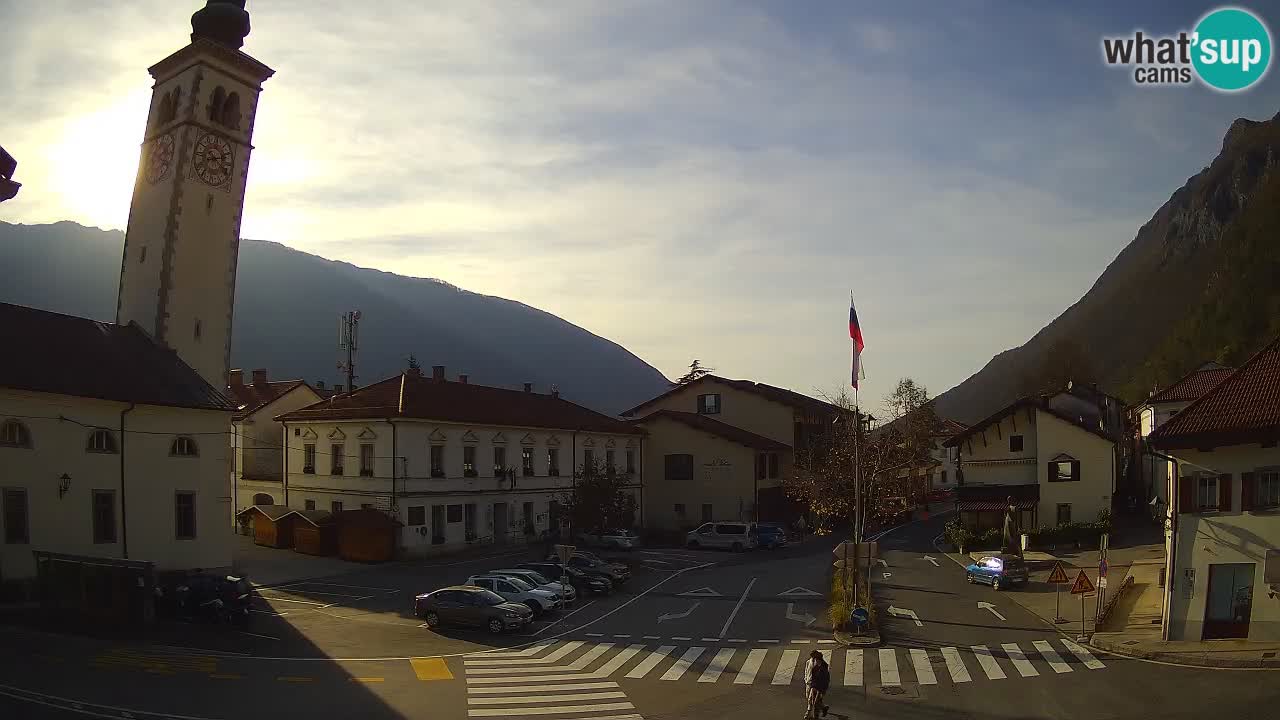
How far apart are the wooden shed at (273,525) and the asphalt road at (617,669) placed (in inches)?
629

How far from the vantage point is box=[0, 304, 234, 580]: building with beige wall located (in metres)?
30.7

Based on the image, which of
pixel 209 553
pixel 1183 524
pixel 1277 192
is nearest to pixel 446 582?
pixel 209 553

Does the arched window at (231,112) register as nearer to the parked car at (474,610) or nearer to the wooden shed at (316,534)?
the wooden shed at (316,534)

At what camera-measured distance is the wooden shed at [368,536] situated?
46.2 m

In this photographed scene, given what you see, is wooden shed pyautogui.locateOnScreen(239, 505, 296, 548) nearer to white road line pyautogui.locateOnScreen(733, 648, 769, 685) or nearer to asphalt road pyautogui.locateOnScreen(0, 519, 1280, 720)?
asphalt road pyautogui.locateOnScreen(0, 519, 1280, 720)

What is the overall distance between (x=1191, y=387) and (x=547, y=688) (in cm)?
5385

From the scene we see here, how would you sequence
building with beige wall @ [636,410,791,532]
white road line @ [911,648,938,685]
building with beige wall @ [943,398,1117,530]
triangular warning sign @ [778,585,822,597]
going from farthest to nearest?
building with beige wall @ [636,410,791,532] < building with beige wall @ [943,398,1117,530] < triangular warning sign @ [778,585,822,597] < white road line @ [911,648,938,685]

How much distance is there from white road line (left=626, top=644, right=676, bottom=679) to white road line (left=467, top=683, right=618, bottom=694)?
129 centimetres

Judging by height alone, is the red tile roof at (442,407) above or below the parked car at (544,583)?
above

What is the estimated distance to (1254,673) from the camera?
21359 millimetres

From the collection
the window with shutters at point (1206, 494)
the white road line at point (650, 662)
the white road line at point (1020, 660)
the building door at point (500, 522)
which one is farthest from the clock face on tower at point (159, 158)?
the window with shutters at point (1206, 494)

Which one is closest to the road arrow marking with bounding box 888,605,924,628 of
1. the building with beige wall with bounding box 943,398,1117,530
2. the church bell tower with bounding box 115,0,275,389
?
the building with beige wall with bounding box 943,398,1117,530

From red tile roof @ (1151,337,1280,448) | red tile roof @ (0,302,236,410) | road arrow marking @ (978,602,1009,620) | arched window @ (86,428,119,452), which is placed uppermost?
red tile roof @ (0,302,236,410)

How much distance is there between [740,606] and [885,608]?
544 centimetres
